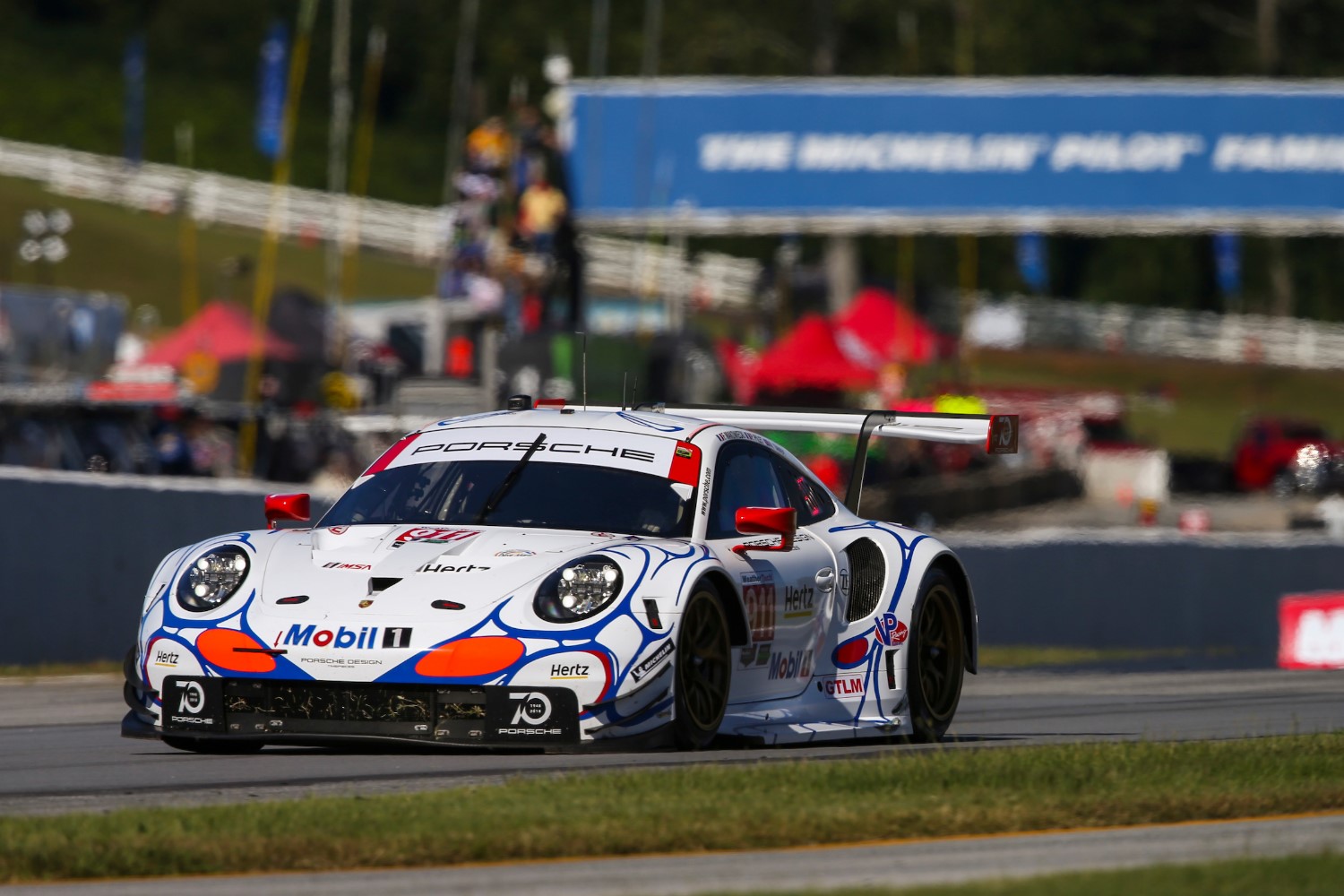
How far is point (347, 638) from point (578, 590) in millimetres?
798

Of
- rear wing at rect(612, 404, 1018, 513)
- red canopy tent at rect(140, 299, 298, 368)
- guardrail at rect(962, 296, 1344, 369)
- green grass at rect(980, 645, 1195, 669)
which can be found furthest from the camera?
guardrail at rect(962, 296, 1344, 369)

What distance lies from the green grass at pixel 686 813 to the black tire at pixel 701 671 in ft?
1.94

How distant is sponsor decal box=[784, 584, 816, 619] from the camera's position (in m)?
9.51

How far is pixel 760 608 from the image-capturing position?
9266 millimetres

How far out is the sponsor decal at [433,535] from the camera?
8914 mm

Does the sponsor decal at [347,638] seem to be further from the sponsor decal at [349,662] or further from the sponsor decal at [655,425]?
the sponsor decal at [655,425]

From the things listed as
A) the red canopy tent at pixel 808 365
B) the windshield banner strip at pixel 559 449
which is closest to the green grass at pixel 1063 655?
the windshield banner strip at pixel 559 449

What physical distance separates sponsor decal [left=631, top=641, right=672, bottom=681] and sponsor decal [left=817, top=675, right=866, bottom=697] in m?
1.45

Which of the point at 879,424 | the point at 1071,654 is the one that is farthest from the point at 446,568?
the point at 1071,654

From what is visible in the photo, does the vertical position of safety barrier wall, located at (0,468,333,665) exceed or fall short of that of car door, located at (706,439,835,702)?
it falls short

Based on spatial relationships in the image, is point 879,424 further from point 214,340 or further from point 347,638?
point 214,340

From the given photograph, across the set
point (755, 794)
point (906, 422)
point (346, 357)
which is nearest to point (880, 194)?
point (346, 357)

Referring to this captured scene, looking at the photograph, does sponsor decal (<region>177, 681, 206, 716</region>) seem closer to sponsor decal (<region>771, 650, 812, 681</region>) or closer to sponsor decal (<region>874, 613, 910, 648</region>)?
sponsor decal (<region>771, 650, 812, 681</region>)

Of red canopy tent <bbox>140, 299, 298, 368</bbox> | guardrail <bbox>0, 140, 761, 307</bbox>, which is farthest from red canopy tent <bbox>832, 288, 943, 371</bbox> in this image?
guardrail <bbox>0, 140, 761, 307</bbox>
